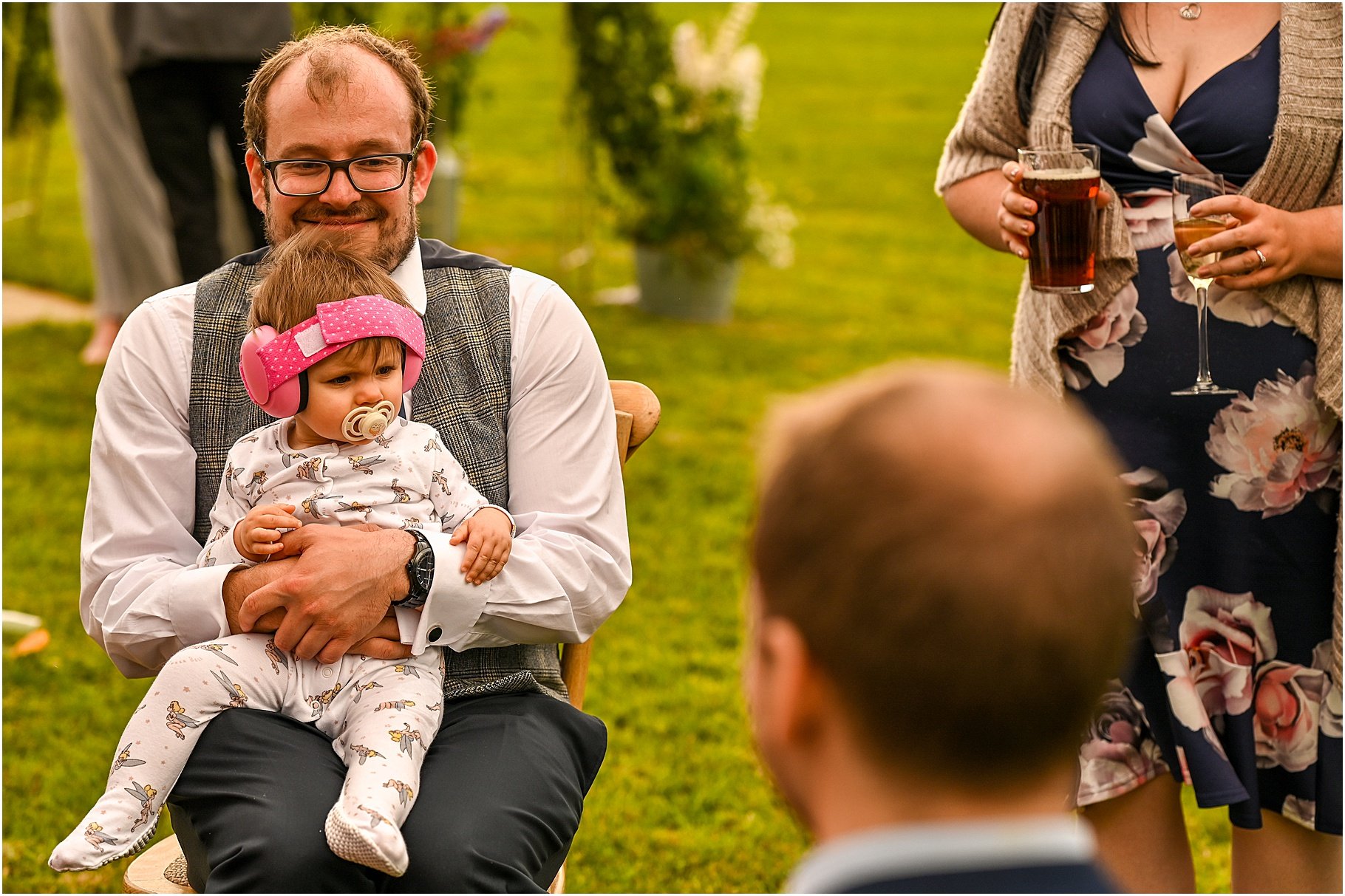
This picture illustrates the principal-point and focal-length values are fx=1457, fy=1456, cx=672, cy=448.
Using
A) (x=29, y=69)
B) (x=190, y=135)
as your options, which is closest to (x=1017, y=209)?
(x=190, y=135)

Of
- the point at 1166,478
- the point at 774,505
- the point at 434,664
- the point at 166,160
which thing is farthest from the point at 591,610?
the point at 166,160

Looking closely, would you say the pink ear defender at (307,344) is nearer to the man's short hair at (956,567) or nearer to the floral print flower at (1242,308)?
the man's short hair at (956,567)

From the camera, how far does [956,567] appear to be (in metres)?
1.08

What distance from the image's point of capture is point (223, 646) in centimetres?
216

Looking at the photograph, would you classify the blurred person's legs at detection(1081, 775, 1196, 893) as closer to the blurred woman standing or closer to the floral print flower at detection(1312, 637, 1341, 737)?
the blurred woman standing

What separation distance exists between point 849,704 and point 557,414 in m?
1.32

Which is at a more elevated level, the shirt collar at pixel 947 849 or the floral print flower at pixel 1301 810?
the shirt collar at pixel 947 849

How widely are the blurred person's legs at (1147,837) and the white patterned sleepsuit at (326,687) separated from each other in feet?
4.16

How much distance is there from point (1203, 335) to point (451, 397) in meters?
1.27

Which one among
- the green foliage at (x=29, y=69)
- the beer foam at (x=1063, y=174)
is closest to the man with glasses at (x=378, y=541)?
the beer foam at (x=1063, y=174)

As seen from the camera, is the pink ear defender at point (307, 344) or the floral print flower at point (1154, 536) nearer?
the pink ear defender at point (307, 344)

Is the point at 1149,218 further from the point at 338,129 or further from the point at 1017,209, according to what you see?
the point at 338,129

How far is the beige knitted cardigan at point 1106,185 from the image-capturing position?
241 centimetres

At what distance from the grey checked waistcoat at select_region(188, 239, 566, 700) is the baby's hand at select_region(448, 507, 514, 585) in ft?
0.44
